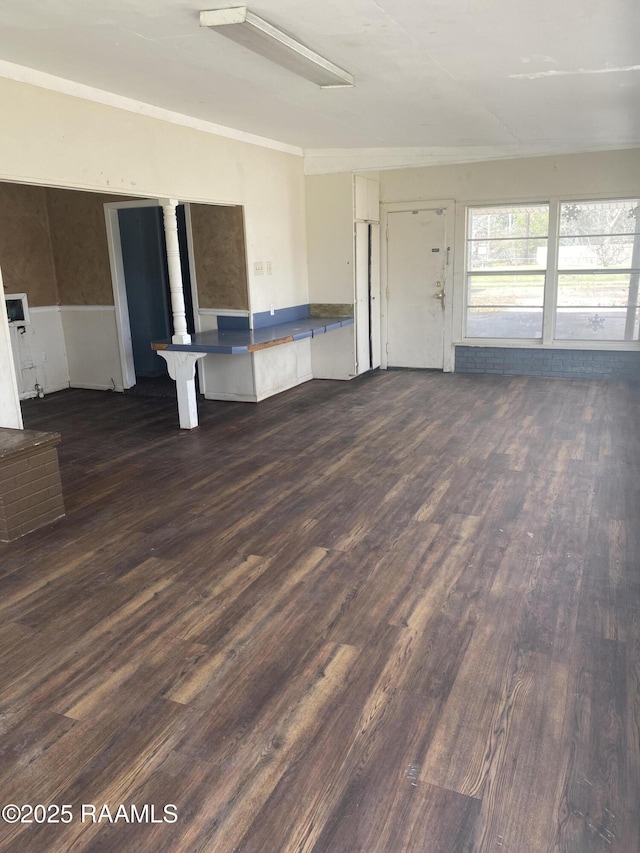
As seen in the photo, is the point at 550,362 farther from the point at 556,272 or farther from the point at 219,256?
the point at 219,256

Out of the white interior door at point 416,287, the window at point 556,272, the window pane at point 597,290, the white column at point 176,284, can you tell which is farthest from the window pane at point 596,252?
the white column at point 176,284

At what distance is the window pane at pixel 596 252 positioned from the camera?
292 inches

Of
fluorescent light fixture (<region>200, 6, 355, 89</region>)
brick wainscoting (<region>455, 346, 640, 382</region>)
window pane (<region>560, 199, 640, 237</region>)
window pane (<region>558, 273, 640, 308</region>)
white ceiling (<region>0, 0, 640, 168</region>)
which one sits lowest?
brick wainscoting (<region>455, 346, 640, 382</region>)

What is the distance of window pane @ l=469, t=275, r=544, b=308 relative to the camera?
788 centimetres

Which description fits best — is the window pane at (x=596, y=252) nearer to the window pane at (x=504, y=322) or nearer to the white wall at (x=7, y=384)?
the window pane at (x=504, y=322)

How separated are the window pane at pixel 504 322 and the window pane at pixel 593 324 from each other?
0.89 feet

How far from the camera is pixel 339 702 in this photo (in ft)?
7.66

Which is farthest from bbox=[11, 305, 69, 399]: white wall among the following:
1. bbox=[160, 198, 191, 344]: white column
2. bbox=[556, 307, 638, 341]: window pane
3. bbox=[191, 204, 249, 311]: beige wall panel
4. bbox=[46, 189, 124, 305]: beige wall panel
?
bbox=[556, 307, 638, 341]: window pane

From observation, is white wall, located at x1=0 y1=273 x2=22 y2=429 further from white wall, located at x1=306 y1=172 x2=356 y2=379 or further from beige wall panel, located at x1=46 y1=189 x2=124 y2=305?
white wall, located at x1=306 y1=172 x2=356 y2=379

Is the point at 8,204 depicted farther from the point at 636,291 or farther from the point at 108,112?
the point at 636,291

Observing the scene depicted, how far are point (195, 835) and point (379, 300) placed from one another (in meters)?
7.33

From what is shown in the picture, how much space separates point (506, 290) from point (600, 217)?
1.27 metres

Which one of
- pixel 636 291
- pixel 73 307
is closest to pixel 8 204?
pixel 73 307

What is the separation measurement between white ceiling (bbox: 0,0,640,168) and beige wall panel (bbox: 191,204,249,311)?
94 cm
